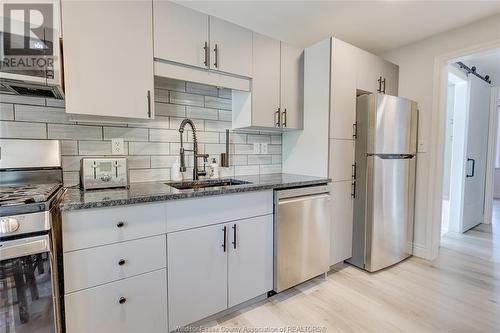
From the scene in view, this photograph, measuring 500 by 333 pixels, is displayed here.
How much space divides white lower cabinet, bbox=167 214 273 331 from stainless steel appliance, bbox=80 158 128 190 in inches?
21.0

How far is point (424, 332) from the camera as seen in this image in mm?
1560

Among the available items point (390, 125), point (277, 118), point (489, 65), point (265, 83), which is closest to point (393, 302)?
point (390, 125)

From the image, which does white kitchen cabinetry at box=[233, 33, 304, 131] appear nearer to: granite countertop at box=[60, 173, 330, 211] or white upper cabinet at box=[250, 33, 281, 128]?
white upper cabinet at box=[250, 33, 281, 128]

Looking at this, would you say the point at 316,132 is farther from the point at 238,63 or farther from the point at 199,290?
the point at 199,290

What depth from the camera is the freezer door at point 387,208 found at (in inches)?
89.3

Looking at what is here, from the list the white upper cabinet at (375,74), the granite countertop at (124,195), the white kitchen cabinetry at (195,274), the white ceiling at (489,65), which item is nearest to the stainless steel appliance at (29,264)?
the granite countertop at (124,195)

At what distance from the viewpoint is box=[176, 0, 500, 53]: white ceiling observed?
6.42ft

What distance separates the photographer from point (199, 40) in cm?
178

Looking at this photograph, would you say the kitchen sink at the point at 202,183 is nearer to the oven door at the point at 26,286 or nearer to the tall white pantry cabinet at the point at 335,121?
the tall white pantry cabinet at the point at 335,121

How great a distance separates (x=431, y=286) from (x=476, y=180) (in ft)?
8.30

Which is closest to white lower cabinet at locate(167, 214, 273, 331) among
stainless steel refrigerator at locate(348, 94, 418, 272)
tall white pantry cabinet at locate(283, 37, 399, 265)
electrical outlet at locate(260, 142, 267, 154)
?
tall white pantry cabinet at locate(283, 37, 399, 265)

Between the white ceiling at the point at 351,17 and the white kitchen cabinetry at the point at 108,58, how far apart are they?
2.00ft

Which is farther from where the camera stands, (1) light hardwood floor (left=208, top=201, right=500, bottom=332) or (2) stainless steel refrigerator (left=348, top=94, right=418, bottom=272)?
(2) stainless steel refrigerator (left=348, top=94, right=418, bottom=272)

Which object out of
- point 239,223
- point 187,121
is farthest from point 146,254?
point 187,121
